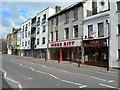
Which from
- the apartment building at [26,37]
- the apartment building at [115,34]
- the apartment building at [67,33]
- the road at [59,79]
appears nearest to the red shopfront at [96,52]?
the apartment building at [115,34]

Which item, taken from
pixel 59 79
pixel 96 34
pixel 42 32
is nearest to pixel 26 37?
pixel 42 32

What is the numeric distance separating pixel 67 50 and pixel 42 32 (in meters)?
11.0

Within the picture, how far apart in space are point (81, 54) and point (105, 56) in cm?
474

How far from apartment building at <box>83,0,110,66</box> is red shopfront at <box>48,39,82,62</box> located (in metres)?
1.81

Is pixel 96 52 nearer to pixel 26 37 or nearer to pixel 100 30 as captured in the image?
pixel 100 30

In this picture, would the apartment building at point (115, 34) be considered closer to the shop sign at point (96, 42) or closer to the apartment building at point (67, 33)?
the shop sign at point (96, 42)

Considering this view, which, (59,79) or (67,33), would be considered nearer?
(59,79)

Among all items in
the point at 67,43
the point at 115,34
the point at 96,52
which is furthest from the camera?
the point at 67,43

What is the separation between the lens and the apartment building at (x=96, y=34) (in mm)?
18625

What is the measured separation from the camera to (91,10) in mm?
23484

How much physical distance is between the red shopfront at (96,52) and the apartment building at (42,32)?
13.7 m

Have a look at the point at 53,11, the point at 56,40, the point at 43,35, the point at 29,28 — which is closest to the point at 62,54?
the point at 56,40

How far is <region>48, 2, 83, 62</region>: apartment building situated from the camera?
2335 centimetres

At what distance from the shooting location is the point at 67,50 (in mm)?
27359
